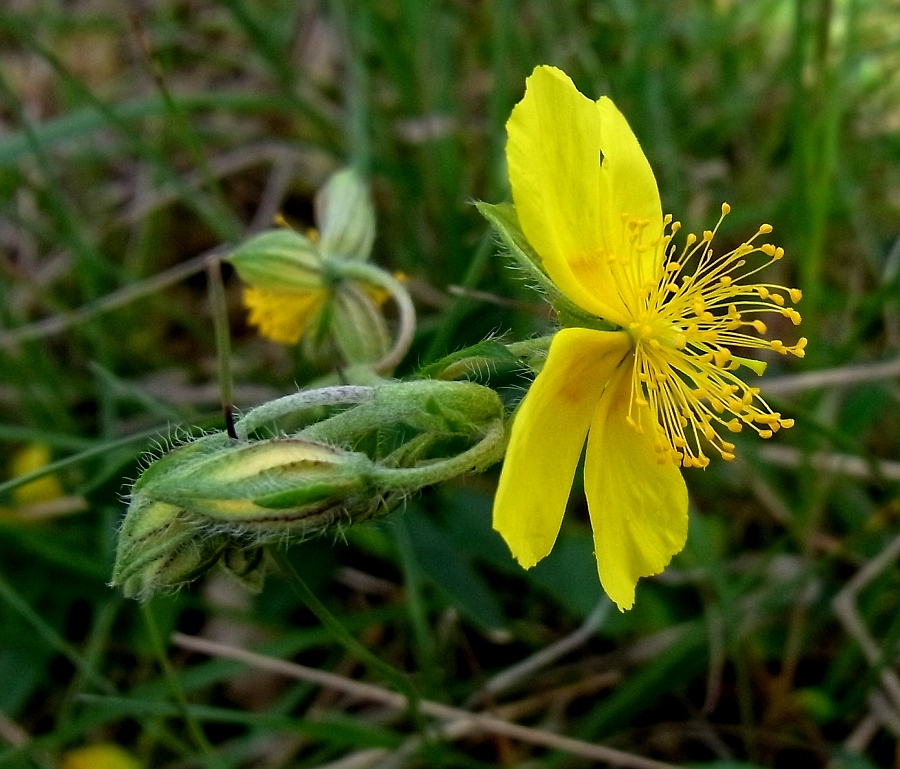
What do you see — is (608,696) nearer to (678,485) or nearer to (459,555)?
(459,555)

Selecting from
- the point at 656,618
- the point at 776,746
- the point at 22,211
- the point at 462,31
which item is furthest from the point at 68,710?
the point at 462,31

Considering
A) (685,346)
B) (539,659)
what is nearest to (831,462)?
(539,659)

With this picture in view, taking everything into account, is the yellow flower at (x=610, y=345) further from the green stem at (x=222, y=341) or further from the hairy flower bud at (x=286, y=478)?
the green stem at (x=222, y=341)

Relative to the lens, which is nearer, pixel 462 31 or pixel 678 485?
pixel 678 485

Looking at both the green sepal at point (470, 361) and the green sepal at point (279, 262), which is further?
the green sepal at point (279, 262)

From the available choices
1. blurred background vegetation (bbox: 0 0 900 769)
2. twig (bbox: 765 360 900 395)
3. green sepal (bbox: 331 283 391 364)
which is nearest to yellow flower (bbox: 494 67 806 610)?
blurred background vegetation (bbox: 0 0 900 769)

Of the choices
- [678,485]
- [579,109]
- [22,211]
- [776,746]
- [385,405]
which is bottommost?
[776,746]

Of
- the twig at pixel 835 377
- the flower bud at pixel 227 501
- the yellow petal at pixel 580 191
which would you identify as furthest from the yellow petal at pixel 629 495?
the twig at pixel 835 377
